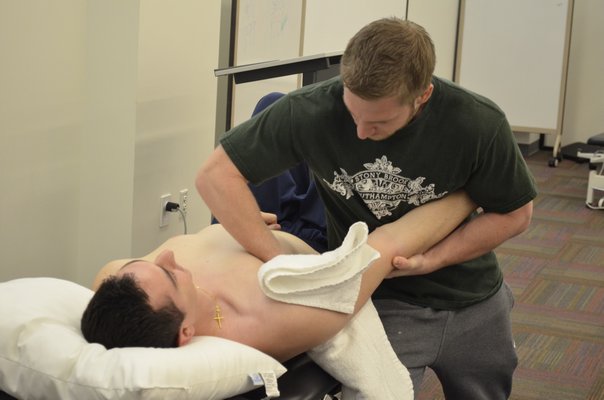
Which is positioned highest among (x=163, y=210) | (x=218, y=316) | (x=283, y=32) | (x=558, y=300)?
(x=283, y=32)

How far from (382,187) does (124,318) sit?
0.58 m

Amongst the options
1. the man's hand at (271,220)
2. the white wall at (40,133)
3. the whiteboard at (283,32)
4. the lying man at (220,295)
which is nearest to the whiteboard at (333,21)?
the whiteboard at (283,32)

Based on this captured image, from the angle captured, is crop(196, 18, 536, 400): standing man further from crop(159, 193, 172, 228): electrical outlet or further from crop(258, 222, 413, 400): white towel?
crop(159, 193, 172, 228): electrical outlet

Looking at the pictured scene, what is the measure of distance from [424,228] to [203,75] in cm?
161

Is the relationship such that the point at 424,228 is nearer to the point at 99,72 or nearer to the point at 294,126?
the point at 294,126

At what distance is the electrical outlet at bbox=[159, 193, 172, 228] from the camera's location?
304cm

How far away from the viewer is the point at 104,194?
282cm

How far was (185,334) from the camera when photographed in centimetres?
153

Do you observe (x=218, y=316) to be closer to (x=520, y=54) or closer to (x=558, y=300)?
(x=558, y=300)

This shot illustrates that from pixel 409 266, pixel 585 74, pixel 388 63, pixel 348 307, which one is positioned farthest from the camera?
pixel 585 74

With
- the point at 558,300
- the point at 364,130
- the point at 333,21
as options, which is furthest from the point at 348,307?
the point at 333,21

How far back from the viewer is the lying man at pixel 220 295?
1469 millimetres

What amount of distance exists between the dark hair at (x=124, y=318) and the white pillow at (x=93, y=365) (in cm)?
4

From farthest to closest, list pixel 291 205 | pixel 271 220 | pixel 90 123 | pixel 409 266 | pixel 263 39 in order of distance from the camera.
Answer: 1. pixel 263 39
2. pixel 90 123
3. pixel 291 205
4. pixel 271 220
5. pixel 409 266
